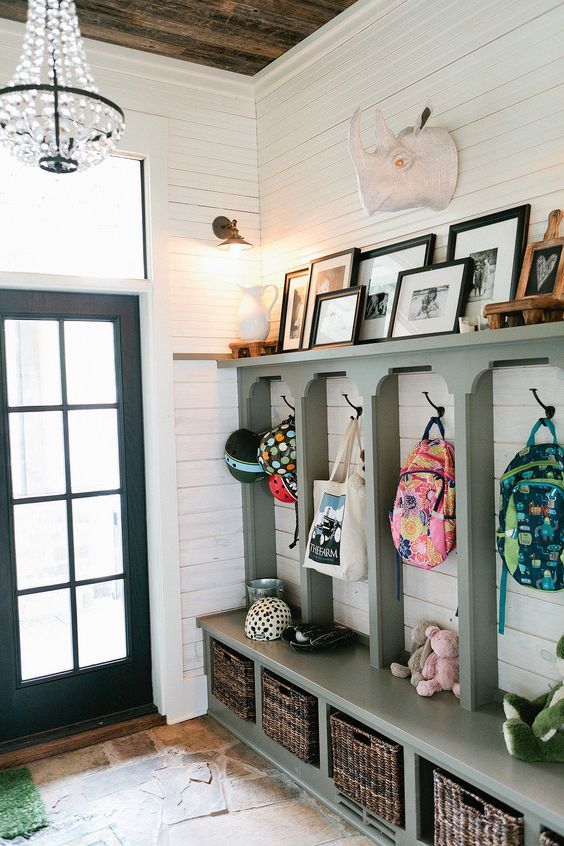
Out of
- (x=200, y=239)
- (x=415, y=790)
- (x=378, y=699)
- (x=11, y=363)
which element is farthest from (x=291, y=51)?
(x=415, y=790)

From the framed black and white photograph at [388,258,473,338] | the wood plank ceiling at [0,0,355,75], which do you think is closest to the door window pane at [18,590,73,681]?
the framed black and white photograph at [388,258,473,338]

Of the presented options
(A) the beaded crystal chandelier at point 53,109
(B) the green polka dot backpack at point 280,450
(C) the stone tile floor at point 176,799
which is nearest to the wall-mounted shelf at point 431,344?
(B) the green polka dot backpack at point 280,450

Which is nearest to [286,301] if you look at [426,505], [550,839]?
[426,505]

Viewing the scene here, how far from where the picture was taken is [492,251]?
2.28m

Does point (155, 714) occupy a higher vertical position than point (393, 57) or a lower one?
lower

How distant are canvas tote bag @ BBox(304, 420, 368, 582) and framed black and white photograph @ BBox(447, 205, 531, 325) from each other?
0.76 m

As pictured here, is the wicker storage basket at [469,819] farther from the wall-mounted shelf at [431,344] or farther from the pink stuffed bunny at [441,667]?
the wall-mounted shelf at [431,344]

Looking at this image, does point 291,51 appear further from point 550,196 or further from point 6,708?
point 6,708

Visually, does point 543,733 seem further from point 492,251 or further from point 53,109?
point 53,109

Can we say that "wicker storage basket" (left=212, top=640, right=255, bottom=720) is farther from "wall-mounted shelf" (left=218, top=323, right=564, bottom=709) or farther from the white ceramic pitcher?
the white ceramic pitcher

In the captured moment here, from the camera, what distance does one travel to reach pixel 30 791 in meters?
2.72

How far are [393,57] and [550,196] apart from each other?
37.5 inches

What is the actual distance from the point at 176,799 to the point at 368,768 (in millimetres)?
769

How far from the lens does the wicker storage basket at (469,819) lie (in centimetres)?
188
